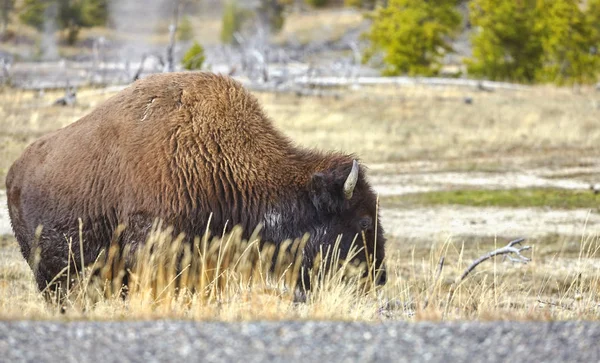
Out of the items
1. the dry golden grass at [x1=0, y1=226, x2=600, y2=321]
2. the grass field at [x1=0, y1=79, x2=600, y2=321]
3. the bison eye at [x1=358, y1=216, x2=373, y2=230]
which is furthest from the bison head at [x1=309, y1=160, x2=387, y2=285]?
the grass field at [x1=0, y1=79, x2=600, y2=321]

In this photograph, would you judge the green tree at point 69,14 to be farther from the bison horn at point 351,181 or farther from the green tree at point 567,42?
the bison horn at point 351,181

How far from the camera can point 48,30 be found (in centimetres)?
5550

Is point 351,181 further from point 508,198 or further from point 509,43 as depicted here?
point 509,43

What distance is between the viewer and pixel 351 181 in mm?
7141

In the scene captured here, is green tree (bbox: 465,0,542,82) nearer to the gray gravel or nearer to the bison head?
the bison head

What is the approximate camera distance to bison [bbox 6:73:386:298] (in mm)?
7141

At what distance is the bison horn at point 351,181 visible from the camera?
7.11 metres

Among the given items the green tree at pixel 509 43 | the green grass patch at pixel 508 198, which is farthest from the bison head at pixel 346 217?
the green tree at pixel 509 43

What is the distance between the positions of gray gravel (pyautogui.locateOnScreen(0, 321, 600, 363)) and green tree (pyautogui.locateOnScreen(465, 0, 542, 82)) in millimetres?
40858

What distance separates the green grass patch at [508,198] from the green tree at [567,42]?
27.7 meters

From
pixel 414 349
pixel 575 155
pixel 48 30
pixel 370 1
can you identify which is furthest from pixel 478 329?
pixel 370 1

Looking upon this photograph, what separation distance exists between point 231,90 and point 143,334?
371 centimetres

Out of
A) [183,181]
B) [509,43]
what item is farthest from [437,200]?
[509,43]

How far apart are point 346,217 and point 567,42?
130ft
